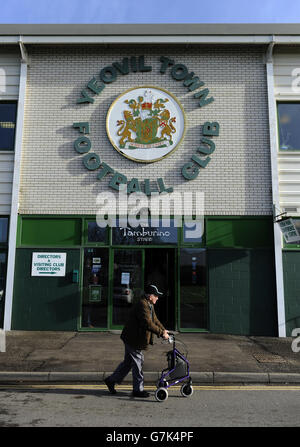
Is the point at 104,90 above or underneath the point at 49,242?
above

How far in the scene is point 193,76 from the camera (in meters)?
10.5

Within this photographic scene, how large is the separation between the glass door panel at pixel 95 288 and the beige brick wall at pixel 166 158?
1329 millimetres

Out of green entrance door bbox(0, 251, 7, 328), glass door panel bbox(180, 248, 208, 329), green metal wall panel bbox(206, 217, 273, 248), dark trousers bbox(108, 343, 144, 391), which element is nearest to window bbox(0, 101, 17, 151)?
green entrance door bbox(0, 251, 7, 328)

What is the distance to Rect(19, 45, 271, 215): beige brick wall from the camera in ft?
32.9

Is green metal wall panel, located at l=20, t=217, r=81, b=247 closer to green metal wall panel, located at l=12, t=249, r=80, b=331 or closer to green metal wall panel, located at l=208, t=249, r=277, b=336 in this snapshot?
green metal wall panel, located at l=12, t=249, r=80, b=331

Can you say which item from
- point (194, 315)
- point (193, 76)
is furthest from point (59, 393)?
point (193, 76)

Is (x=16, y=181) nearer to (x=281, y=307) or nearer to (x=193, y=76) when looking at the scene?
(x=193, y=76)

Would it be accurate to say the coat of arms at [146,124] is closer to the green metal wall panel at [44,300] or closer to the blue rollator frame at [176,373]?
the green metal wall panel at [44,300]

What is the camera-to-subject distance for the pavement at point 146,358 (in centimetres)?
607

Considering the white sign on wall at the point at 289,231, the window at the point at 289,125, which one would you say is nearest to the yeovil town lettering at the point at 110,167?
the window at the point at 289,125

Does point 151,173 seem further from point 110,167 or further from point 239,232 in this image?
point 239,232

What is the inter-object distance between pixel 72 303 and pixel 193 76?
7.59 m

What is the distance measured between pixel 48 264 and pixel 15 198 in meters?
2.14
